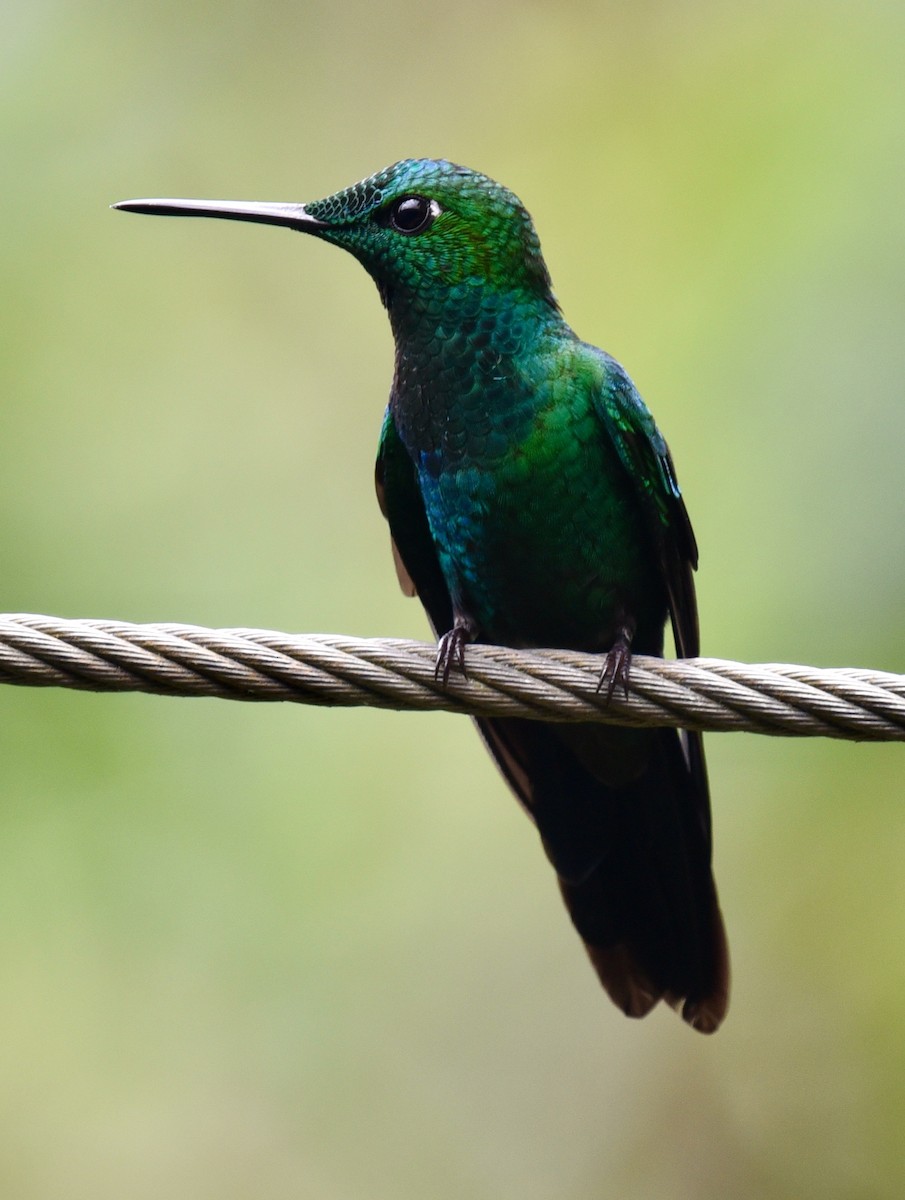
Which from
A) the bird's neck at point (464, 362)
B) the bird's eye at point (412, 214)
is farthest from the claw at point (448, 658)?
the bird's eye at point (412, 214)

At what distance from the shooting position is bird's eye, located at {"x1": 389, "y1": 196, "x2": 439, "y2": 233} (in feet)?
16.6

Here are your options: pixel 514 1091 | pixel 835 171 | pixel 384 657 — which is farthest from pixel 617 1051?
pixel 384 657

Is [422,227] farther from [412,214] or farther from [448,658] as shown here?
[448,658]

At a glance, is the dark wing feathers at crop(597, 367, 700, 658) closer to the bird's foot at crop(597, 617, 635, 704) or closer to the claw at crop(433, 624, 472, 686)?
the bird's foot at crop(597, 617, 635, 704)

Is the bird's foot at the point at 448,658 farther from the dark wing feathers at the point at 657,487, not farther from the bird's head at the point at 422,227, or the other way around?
the bird's head at the point at 422,227

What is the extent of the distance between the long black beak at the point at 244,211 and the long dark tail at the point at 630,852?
6.20 ft

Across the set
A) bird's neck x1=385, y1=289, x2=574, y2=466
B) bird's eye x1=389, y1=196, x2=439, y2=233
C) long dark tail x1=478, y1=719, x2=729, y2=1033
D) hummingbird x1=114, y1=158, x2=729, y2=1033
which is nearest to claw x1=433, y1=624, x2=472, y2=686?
hummingbird x1=114, y1=158, x2=729, y2=1033

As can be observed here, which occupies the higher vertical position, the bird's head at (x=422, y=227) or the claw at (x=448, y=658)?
the bird's head at (x=422, y=227)

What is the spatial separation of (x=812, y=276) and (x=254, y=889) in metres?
4.62

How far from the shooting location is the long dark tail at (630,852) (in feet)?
17.7

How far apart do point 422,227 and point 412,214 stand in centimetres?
6

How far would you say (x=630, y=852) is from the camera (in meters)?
5.50

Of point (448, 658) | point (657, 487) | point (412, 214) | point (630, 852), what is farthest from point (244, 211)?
point (630, 852)

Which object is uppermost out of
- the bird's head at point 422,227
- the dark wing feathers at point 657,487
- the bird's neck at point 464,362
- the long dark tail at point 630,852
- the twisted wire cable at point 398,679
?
the bird's head at point 422,227
